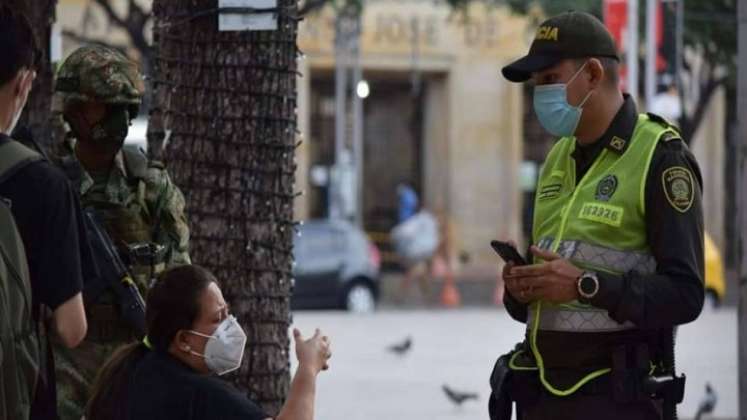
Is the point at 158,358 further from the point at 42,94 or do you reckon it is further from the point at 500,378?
the point at 42,94

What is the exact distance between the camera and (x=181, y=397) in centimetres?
404

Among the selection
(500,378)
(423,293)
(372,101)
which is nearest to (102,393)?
(500,378)

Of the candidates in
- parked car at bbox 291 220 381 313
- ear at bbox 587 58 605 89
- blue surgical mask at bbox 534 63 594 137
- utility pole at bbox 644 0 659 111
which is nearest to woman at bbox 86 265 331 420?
blue surgical mask at bbox 534 63 594 137

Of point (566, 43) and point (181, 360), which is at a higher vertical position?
point (566, 43)

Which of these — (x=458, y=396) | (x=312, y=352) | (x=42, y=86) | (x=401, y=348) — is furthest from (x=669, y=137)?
(x=401, y=348)

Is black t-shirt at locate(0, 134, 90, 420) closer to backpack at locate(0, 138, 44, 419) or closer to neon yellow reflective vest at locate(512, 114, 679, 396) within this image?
backpack at locate(0, 138, 44, 419)

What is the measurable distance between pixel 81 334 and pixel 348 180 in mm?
29655

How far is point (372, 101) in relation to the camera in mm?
39938

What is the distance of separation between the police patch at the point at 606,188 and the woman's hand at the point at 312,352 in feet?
2.56

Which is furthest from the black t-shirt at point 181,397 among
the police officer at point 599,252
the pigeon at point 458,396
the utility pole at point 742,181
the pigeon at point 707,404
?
the pigeon at point 458,396

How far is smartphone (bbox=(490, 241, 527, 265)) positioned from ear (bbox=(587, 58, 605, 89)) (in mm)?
479

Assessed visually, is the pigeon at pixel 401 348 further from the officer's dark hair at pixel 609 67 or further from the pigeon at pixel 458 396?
the officer's dark hair at pixel 609 67

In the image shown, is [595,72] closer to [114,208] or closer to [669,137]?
[669,137]

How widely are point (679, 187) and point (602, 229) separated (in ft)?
0.72
